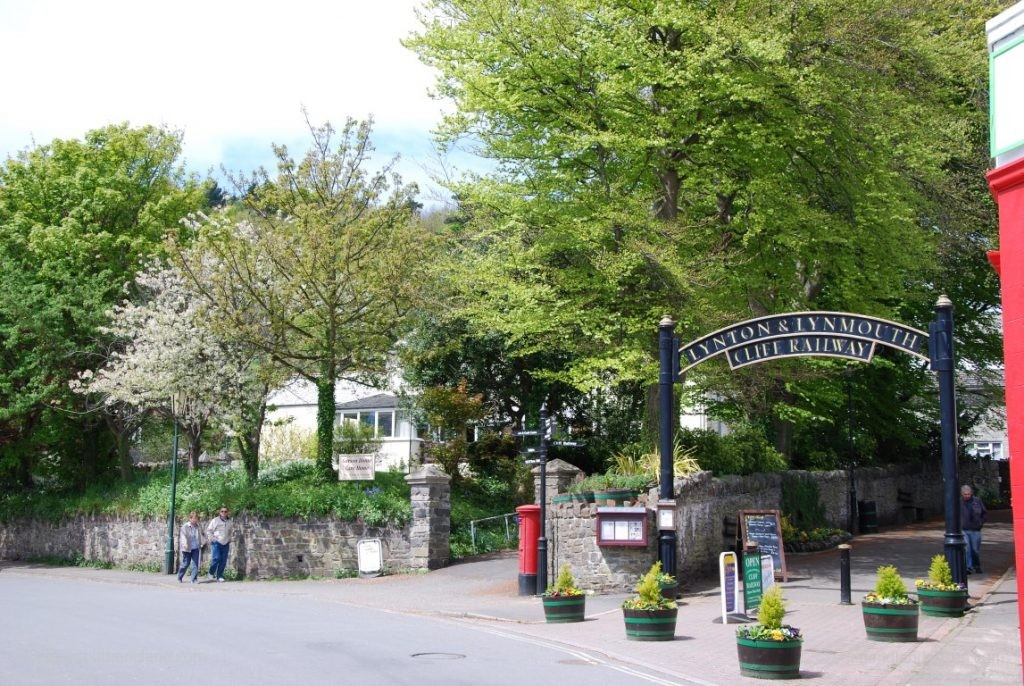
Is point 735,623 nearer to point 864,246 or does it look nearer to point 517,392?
point 864,246

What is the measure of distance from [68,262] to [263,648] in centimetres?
2190

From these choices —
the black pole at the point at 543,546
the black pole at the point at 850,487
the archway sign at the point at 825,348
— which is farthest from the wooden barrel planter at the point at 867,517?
the black pole at the point at 543,546

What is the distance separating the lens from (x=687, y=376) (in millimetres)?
23422

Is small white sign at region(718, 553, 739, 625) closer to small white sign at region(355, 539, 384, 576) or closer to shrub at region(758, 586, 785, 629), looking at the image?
shrub at region(758, 586, 785, 629)

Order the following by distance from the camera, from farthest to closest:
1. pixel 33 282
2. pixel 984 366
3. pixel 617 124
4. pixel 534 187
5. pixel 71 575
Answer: pixel 984 366
pixel 33 282
pixel 71 575
pixel 534 187
pixel 617 124

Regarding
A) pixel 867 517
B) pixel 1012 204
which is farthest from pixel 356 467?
pixel 1012 204

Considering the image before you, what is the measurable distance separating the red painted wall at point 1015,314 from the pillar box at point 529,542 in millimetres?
11598

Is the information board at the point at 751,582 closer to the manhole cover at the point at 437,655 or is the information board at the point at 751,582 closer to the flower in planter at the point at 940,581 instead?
the flower in planter at the point at 940,581

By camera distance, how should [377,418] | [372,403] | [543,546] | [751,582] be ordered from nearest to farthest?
[751,582]
[543,546]
[377,418]
[372,403]

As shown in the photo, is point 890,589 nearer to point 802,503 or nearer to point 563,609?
point 563,609

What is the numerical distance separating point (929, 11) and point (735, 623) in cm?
1703

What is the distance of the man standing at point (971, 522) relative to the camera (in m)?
19.8

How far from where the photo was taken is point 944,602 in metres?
14.8

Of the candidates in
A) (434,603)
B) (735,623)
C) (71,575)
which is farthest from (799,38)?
(71,575)
